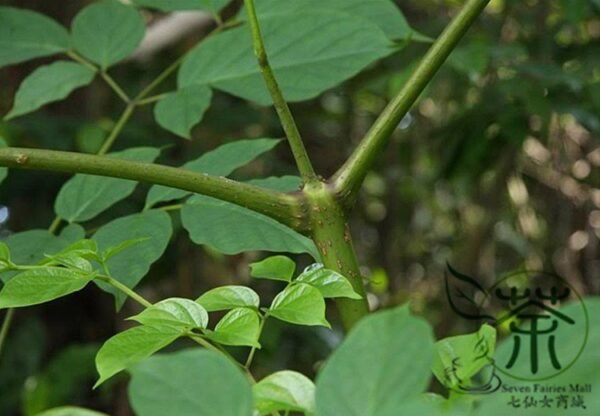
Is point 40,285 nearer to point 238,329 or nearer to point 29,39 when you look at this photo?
point 238,329

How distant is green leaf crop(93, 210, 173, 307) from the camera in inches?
23.0

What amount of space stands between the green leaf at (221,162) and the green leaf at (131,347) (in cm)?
22

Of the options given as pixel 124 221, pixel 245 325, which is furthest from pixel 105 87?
pixel 245 325

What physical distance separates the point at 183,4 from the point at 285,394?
0.57 m

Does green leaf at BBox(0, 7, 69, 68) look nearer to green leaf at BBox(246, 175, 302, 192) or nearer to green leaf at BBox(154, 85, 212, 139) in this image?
green leaf at BBox(154, 85, 212, 139)

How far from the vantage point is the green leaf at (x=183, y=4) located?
32.9 inches

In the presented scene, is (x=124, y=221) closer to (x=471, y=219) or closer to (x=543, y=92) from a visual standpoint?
(x=543, y=92)

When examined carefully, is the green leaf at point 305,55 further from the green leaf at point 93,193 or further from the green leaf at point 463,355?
the green leaf at point 463,355

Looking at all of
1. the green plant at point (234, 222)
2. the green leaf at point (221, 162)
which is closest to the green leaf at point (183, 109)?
the green plant at point (234, 222)

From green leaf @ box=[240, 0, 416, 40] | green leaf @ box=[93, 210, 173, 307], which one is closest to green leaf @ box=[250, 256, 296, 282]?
green leaf @ box=[93, 210, 173, 307]

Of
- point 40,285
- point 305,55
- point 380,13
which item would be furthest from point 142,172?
point 380,13

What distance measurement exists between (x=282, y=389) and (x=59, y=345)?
57.5 inches

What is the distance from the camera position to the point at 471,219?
7.38 feet

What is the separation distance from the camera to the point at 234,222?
1.95 ft
